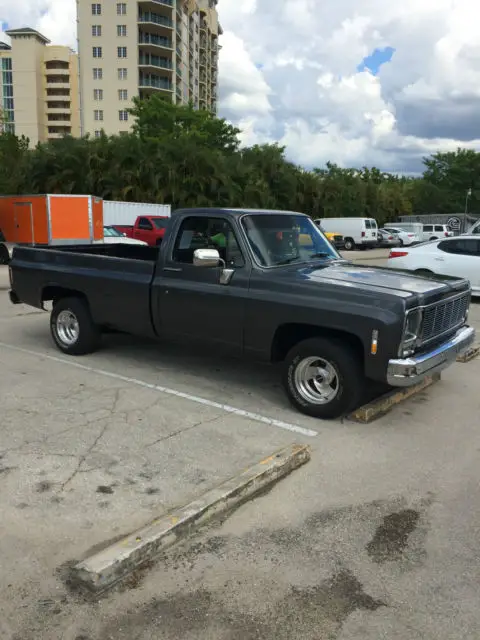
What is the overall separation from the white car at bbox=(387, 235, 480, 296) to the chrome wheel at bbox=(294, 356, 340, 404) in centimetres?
838

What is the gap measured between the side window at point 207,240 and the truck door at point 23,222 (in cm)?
1712

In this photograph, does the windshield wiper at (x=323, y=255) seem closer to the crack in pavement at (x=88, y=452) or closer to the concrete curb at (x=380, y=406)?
the concrete curb at (x=380, y=406)

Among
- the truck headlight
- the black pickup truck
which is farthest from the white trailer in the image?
the truck headlight

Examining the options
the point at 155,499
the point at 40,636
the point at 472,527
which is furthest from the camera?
the point at 155,499

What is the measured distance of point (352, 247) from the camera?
40.8m

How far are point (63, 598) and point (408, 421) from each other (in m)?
3.54

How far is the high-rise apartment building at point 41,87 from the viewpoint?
3875 inches

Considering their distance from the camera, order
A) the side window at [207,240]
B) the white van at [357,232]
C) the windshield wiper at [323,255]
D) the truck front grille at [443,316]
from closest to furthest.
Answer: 1. the truck front grille at [443,316]
2. the side window at [207,240]
3. the windshield wiper at [323,255]
4. the white van at [357,232]

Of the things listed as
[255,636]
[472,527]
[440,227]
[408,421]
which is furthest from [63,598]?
[440,227]

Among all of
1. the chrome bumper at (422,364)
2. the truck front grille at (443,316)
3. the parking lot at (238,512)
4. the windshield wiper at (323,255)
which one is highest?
the windshield wiper at (323,255)

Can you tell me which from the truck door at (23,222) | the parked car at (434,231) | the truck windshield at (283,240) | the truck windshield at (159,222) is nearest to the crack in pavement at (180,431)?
the truck windshield at (283,240)

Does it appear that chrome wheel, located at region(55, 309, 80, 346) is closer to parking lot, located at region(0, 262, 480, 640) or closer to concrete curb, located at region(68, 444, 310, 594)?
parking lot, located at region(0, 262, 480, 640)

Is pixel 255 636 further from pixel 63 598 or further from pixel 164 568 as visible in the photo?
pixel 63 598

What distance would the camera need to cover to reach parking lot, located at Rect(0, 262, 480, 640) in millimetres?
2605
